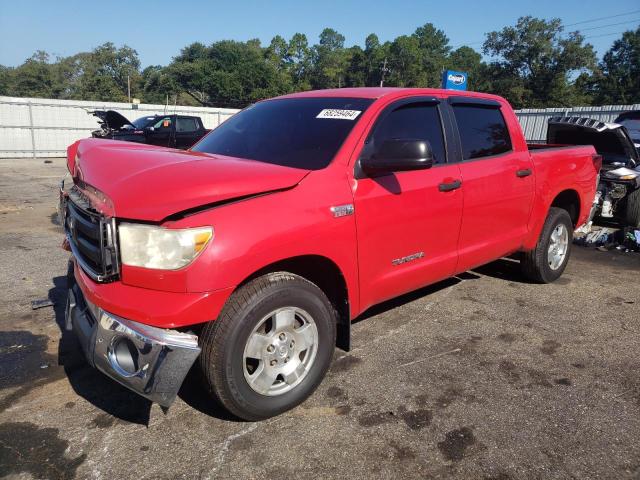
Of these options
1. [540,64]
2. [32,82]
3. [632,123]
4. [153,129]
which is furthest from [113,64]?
[632,123]

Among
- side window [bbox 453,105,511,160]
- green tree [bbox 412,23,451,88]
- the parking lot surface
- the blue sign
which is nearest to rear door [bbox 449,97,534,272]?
side window [bbox 453,105,511,160]

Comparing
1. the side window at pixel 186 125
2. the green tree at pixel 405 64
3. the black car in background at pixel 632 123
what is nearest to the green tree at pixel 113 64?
the green tree at pixel 405 64

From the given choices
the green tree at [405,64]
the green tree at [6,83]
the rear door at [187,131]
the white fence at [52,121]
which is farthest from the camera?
the green tree at [405,64]

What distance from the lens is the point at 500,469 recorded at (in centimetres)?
234

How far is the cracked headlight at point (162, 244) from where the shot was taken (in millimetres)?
2246

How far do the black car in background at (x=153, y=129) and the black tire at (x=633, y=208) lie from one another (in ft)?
32.3

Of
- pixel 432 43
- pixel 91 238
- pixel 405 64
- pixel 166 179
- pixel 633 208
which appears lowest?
pixel 633 208

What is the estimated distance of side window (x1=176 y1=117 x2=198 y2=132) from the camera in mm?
15775

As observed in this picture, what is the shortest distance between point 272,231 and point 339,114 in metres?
1.19

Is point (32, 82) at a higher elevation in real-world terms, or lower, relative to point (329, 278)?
higher

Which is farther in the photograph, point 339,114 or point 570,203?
point 570,203

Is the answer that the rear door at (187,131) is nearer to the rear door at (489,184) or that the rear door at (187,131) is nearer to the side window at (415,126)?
the rear door at (489,184)

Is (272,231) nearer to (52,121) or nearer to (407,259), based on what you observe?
(407,259)

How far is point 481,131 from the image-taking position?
404 centimetres
